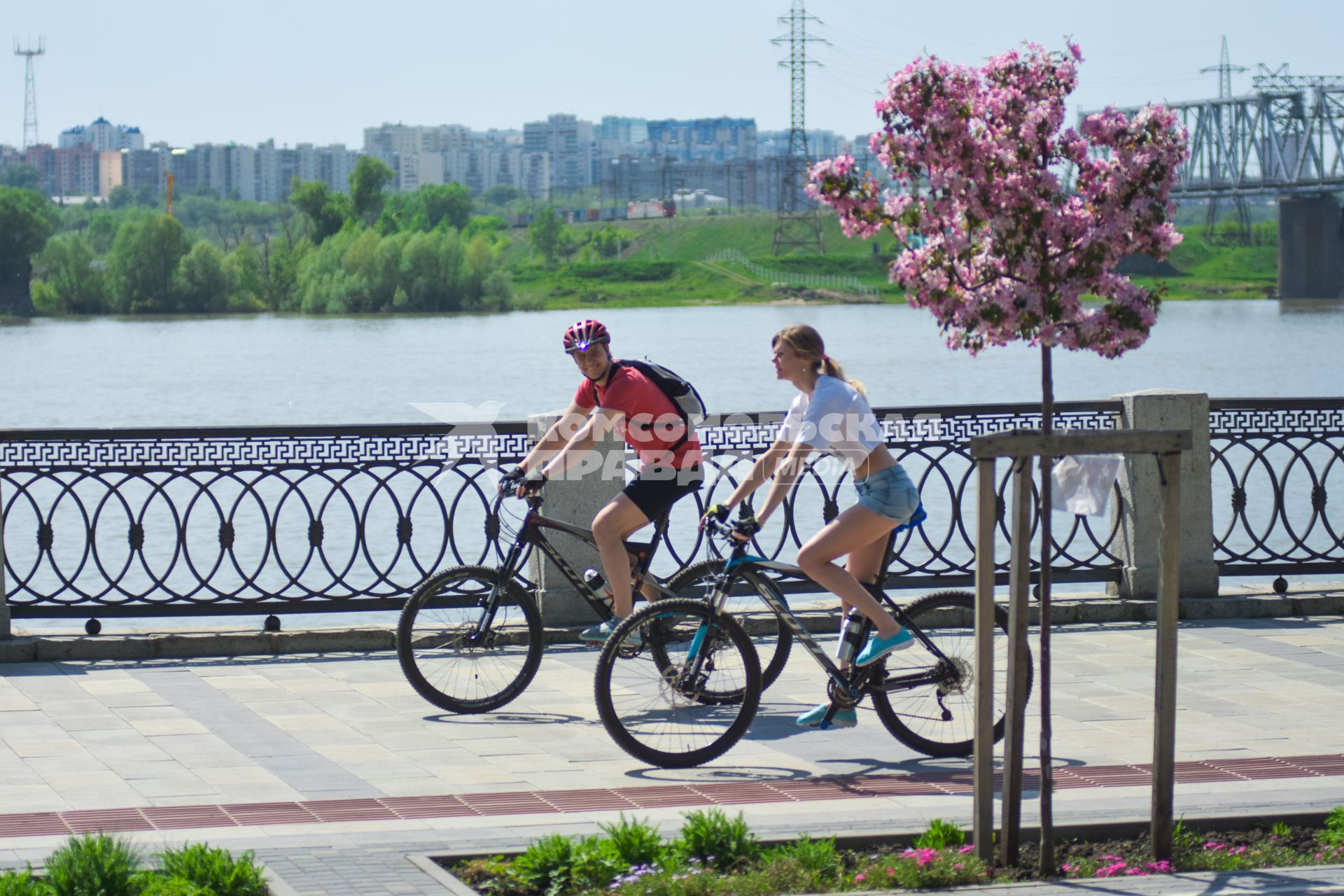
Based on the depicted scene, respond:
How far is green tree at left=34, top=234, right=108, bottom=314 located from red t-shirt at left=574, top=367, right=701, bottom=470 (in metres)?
95.6

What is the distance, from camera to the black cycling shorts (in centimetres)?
741

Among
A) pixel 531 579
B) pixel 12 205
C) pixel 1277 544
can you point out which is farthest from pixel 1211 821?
pixel 12 205

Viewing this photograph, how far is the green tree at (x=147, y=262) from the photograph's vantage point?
311 feet

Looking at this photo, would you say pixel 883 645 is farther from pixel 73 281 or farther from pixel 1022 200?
pixel 73 281

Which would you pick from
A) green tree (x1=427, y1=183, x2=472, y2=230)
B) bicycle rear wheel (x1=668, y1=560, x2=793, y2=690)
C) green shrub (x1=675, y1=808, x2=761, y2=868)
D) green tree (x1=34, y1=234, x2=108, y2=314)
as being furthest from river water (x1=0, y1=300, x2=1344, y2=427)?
green tree (x1=427, y1=183, x2=472, y2=230)

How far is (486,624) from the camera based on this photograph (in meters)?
7.64

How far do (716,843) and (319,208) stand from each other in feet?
404

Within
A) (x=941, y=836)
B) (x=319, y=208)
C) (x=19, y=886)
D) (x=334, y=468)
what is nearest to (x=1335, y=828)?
(x=941, y=836)

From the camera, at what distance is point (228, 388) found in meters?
55.8

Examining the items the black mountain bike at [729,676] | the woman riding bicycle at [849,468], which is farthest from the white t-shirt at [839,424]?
the black mountain bike at [729,676]

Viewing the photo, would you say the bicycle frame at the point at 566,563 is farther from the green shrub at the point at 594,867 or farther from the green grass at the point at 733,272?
the green grass at the point at 733,272

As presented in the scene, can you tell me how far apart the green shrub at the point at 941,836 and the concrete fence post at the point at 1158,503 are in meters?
5.10

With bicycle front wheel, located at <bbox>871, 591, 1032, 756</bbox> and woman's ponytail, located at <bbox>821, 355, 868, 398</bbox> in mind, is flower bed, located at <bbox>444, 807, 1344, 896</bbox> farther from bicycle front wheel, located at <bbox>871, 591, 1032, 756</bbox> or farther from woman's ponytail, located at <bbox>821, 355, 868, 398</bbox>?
woman's ponytail, located at <bbox>821, 355, 868, 398</bbox>

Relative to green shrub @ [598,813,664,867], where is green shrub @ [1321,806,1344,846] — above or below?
below
